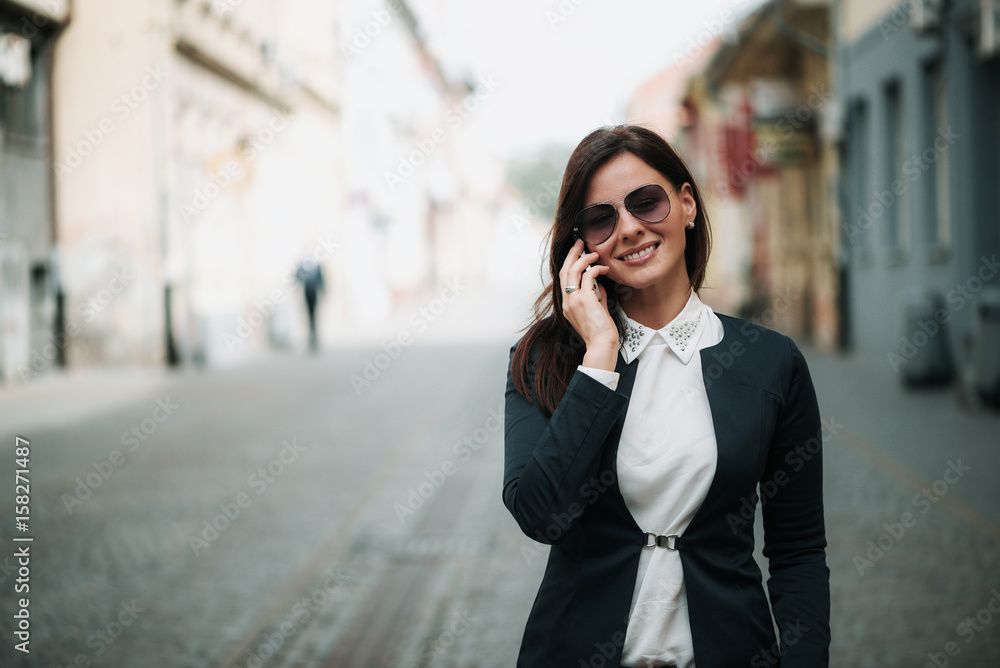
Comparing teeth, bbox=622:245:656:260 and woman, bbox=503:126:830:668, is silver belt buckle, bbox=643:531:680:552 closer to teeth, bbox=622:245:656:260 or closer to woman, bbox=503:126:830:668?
woman, bbox=503:126:830:668

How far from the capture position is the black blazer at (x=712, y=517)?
6.38 feet

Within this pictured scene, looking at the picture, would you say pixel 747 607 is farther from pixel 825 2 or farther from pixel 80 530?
pixel 825 2

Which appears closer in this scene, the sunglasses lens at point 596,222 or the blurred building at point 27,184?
the sunglasses lens at point 596,222

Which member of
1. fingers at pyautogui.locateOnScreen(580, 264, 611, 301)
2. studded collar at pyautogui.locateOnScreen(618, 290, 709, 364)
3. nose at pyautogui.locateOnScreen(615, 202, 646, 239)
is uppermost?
nose at pyautogui.locateOnScreen(615, 202, 646, 239)

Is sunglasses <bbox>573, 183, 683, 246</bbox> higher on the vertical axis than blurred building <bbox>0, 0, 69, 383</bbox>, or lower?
lower

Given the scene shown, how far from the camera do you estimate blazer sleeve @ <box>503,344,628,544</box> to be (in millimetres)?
1925

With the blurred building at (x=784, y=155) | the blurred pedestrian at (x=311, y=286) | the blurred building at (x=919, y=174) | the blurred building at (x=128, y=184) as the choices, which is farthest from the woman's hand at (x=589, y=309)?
the blurred pedestrian at (x=311, y=286)

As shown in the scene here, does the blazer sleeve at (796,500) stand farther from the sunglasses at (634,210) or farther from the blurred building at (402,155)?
the blurred building at (402,155)

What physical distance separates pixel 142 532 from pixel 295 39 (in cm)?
2227

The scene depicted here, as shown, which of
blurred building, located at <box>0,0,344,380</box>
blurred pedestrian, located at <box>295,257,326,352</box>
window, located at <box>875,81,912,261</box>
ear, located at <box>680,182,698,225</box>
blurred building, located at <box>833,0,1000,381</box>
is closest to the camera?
ear, located at <box>680,182,698,225</box>

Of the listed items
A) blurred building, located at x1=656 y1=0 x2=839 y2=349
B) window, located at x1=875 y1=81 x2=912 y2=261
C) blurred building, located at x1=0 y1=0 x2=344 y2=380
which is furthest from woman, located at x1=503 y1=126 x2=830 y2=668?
blurred building, located at x1=0 y1=0 x2=344 y2=380

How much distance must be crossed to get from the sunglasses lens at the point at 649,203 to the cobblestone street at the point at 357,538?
278 centimetres

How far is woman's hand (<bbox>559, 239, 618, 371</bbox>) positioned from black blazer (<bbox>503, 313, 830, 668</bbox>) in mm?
68

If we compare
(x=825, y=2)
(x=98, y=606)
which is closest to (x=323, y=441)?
(x=98, y=606)
